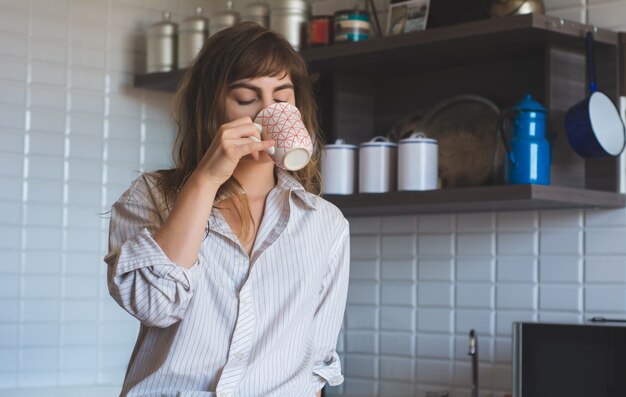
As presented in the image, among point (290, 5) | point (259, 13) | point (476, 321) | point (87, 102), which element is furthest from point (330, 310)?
point (87, 102)

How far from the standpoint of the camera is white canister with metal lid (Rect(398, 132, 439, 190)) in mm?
2314

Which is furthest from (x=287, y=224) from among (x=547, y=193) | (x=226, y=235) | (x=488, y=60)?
(x=488, y=60)

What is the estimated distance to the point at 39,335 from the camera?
2.80 metres

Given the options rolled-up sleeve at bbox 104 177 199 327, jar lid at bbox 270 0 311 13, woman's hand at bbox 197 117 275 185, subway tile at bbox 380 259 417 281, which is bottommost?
subway tile at bbox 380 259 417 281

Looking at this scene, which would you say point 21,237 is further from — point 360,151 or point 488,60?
point 488,60

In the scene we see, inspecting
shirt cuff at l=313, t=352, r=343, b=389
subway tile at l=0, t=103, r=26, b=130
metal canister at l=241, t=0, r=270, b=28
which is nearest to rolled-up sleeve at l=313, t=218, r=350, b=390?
shirt cuff at l=313, t=352, r=343, b=389

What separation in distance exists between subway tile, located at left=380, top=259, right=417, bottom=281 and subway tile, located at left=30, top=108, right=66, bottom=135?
3.23ft

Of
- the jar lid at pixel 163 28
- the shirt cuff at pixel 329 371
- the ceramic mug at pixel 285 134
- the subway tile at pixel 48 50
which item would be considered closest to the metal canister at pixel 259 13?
the jar lid at pixel 163 28

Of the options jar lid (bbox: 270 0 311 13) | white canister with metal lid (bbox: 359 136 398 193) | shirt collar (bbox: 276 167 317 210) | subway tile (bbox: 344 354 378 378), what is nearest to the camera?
shirt collar (bbox: 276 167 317 210)

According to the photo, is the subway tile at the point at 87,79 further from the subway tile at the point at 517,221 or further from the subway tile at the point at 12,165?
the subway tile at the point at 517,221

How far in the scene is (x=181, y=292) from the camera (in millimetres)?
1266

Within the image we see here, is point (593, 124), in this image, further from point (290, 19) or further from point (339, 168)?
point (290, 19)

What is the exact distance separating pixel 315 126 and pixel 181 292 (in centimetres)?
47

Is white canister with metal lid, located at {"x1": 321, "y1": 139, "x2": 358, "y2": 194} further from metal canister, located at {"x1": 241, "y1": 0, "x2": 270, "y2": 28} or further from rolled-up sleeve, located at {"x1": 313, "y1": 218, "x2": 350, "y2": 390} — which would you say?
rolled-up sleeve, located at {"x1": 313, "y1": 218, "x2": 350, "y2": 390}
